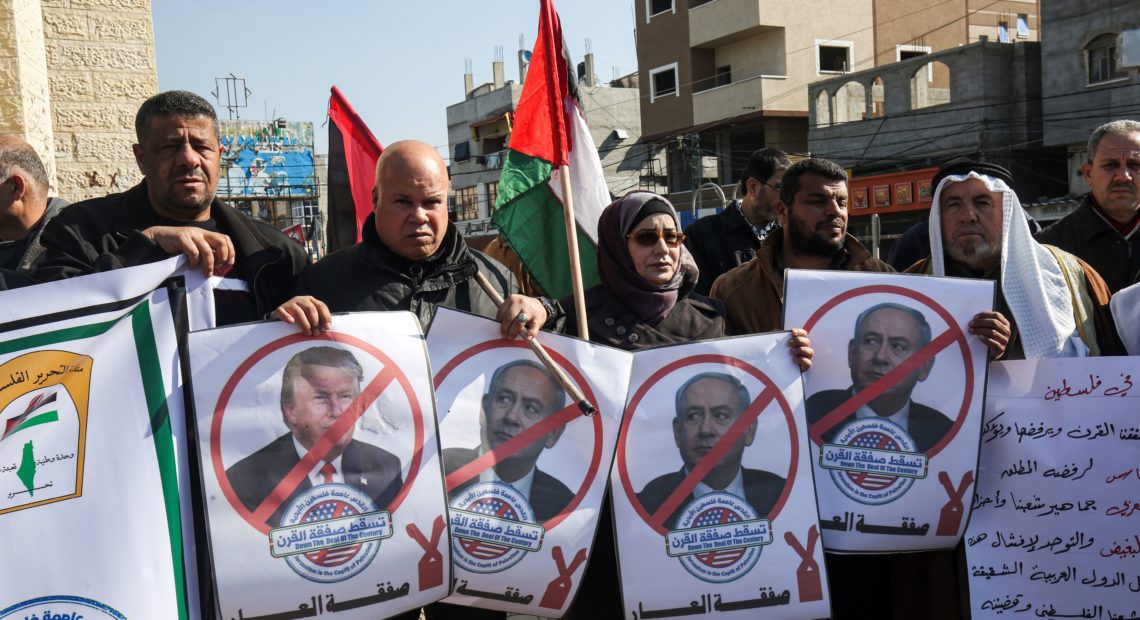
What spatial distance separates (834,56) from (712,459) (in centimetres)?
3452

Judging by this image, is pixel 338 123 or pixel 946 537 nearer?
pixel 946 537

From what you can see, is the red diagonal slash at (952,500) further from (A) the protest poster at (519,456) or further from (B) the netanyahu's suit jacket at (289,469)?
(B) the netanyahu's suit jacket at (289,469)

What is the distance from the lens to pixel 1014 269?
304 cm

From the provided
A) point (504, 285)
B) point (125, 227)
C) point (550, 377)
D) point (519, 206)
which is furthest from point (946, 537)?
point (125, 227)

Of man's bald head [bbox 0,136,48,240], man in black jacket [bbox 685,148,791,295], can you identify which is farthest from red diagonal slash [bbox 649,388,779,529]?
man's bald head [bbox 0,136,48,240]

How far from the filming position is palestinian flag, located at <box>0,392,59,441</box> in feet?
7.52

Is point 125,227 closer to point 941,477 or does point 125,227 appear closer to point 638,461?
point 638,461

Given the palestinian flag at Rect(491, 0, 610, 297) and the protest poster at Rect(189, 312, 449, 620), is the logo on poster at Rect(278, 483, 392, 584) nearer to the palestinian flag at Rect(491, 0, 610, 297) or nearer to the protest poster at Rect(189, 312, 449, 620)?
the protest poster at Rect(189, 312, 449, 620)

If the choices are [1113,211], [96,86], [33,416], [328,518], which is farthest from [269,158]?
[328,518]

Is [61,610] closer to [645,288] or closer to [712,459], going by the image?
[712,459]

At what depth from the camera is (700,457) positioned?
2.64m

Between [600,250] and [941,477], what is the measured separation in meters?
1.29

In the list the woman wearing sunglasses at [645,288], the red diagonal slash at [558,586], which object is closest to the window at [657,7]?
the woman wearing sunglasses at [645,288]

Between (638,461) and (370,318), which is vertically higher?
(370,318)
